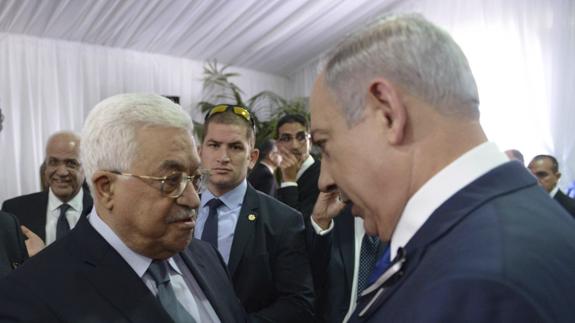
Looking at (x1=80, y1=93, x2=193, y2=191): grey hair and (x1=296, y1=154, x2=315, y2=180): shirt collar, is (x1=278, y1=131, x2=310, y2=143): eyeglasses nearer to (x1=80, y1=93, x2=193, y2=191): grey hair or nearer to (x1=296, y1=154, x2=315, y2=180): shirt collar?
(x1=296, y1=154, x2=315, y2=180): shirt collar

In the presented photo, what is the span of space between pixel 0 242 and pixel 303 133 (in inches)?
92.7

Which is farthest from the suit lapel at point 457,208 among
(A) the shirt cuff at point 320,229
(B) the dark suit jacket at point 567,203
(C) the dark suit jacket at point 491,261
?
(B) the dark suit jacket at point 567,203

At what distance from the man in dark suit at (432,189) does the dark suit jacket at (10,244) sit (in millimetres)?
1716

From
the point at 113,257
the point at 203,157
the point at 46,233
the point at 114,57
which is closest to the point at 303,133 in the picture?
the point at 203,157

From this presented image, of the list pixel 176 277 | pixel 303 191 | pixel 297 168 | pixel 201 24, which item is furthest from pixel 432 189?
pixel 201 24

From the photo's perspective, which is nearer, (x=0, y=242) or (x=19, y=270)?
(x=19, y=270)

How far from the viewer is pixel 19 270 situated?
1.30 m

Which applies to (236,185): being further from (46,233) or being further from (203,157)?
(46,233)

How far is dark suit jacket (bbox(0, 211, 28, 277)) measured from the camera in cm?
218

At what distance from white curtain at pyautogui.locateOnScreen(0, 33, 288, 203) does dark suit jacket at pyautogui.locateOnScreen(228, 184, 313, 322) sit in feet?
14.9

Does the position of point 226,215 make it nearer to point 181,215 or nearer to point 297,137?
point 181,215

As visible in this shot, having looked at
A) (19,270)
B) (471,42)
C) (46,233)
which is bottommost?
(46,233)

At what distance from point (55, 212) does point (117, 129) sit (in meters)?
2.10

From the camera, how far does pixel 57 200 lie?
3.23 m
